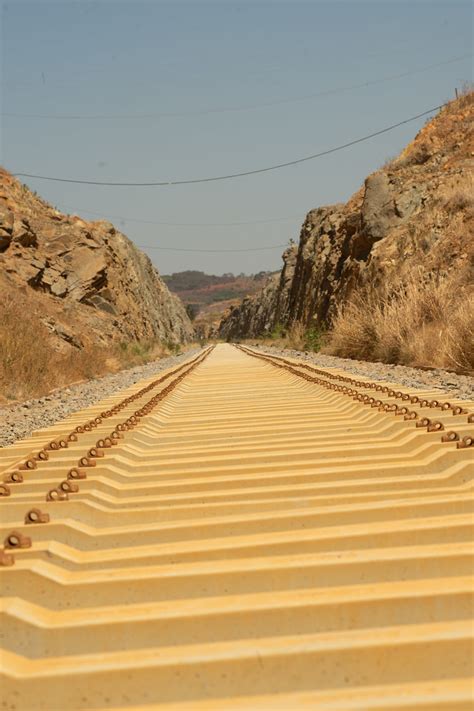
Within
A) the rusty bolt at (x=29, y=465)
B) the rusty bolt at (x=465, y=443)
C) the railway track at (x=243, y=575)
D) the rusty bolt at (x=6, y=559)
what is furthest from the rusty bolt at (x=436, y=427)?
the rusty bolt at (x=6, y=559)

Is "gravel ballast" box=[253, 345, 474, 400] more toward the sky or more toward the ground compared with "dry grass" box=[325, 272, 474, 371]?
more toward the ground

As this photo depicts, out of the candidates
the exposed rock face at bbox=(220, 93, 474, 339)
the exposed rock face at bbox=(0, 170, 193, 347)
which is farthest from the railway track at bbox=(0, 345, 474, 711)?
the exposed rock face at bbox=(0, 170, 193, 347)

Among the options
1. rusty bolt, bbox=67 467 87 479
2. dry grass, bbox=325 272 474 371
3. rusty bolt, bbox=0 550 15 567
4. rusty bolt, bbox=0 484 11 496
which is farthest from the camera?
dry grass, bbox=325 272 474 371

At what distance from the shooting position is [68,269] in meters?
25.7

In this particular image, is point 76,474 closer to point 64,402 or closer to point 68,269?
point 64,402

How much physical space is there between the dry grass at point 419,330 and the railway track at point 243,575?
6.34m

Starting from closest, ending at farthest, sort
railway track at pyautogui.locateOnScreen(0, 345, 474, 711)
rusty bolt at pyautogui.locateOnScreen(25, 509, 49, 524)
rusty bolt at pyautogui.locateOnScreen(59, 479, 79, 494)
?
railway track at pyautogui.locateOnScreen(0, 345, 474, 711) → rusty bolt at pyautogui.locateOnScreen(25, 509, 49, 524) → rusty bolt at pyautogui.locateOnScreen(59, 479, 79, 494)

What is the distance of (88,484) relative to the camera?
350 cm

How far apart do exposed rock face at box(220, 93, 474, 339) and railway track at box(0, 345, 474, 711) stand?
12.3 metres

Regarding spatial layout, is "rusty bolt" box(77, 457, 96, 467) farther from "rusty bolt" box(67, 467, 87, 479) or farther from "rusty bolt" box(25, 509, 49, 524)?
"rusty bolt" box(25, 509, 49, 524)

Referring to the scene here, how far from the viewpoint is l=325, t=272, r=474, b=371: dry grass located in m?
10.4

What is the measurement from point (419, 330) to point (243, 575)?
11.3m

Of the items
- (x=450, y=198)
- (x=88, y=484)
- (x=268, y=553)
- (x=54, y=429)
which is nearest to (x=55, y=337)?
(x=450, y=198)

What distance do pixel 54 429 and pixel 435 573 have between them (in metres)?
3.87
